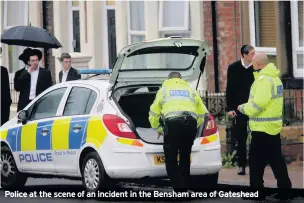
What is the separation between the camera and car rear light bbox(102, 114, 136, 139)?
15258 millimetres

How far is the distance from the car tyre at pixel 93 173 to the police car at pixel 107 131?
0.01 metres

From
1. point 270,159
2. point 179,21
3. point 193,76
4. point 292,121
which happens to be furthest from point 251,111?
point 179,21

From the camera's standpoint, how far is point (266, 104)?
1480 centimetres

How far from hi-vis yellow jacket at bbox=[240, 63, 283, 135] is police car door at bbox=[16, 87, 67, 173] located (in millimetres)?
2778

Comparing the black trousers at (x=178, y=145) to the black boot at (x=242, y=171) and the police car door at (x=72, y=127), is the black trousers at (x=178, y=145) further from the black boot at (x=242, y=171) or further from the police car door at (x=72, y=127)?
the black boot at (x=242, y=171)

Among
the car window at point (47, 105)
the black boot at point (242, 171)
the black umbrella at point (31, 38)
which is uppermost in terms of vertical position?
the black umbrella at point (31, 38)

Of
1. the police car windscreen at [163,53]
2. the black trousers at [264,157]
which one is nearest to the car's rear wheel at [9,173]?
the police car windscreen at [163,53]

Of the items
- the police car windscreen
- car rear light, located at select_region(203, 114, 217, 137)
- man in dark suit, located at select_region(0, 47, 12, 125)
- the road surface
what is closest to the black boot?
the road surface

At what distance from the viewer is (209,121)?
15.8 meters

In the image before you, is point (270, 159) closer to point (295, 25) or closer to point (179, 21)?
point (295, 25)

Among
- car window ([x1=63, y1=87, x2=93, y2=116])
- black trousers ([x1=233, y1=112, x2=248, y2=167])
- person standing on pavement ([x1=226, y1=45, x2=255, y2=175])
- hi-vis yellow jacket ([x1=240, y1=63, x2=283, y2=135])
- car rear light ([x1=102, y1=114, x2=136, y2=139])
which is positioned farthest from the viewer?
black trousers ([x1=233, y1=112, x2=248, y2=167])

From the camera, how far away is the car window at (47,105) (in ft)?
54.3
